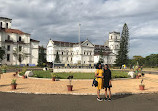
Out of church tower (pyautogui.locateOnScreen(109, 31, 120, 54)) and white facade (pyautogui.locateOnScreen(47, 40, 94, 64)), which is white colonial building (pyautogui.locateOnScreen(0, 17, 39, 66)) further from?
church tower (pyautogui.locateOnScreen(109, 31, 120, 54))

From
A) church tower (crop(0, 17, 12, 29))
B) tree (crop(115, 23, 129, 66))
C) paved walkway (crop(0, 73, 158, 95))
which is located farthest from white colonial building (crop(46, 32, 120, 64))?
paved walkway (crop(0, 73, 158, 95))

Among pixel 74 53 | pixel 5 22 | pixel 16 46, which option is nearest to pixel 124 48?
pixel 74 53

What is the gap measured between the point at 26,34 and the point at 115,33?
5853 cm

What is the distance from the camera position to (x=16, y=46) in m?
62.1

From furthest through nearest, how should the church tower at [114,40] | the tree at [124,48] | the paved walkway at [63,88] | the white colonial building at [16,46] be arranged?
the church tower at [114,40], the tree at [124,48], the white colonial building at [16,46], the paved walkway at [63,88]

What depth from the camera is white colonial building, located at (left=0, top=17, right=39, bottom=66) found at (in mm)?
58969

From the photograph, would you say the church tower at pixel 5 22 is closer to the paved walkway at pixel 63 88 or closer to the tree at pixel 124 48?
the tree at pixel 124 48

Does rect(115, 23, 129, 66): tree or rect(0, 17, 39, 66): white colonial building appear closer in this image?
rect(0, 17, 39, 66): white colonial building

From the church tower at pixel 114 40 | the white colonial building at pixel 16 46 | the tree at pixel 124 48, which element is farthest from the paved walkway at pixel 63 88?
the church tower at pixel 114 40

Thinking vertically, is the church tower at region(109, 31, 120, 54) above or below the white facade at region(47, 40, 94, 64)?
above

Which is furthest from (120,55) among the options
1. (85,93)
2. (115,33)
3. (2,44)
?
(85,93)

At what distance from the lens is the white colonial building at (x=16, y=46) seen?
5897 cm

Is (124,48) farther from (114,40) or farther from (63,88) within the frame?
(63,88)

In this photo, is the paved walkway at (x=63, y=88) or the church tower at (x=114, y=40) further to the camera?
the church tower at (x=114, y=40)
